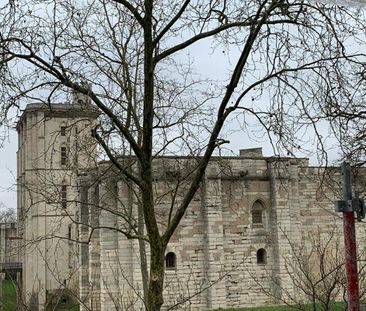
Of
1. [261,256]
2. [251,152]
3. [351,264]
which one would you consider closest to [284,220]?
[261,256]

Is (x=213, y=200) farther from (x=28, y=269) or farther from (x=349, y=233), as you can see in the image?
(x=28, y=269)

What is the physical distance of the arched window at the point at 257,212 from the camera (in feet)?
88.2

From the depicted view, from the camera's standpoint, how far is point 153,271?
19.8ft

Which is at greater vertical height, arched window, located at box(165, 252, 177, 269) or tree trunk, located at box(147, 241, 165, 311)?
tree trunk, located at box(147, 241, 165, 311)

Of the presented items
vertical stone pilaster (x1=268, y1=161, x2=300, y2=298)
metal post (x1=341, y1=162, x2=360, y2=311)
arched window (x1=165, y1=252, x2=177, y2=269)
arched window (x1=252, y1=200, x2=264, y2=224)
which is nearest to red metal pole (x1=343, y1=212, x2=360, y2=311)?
metal post (x1=341, y1=162, x2=360, y2=311)

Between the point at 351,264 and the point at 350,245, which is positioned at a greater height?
the point at 350,245

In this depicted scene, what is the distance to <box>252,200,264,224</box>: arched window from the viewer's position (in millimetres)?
26875

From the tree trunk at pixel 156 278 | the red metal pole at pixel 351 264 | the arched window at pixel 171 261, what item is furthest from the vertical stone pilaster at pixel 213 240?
the red metal pole at pixel 351 264

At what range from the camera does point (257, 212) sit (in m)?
27.0

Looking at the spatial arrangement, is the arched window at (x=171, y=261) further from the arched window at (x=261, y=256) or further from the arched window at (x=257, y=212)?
the arched window at (x=257, y=212)

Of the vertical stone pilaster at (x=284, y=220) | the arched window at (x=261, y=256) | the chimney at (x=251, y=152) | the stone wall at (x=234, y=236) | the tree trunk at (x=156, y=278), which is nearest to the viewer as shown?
the tree trunk at (x=156, y=278)

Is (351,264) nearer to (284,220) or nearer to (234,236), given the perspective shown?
(234,236)

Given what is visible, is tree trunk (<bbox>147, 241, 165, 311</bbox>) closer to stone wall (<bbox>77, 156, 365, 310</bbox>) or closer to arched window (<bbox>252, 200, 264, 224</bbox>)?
stone wall (<bbox>77, 156, 365, 310</bbox>)

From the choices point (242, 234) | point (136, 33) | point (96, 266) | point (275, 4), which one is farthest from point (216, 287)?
point (275, 4)
